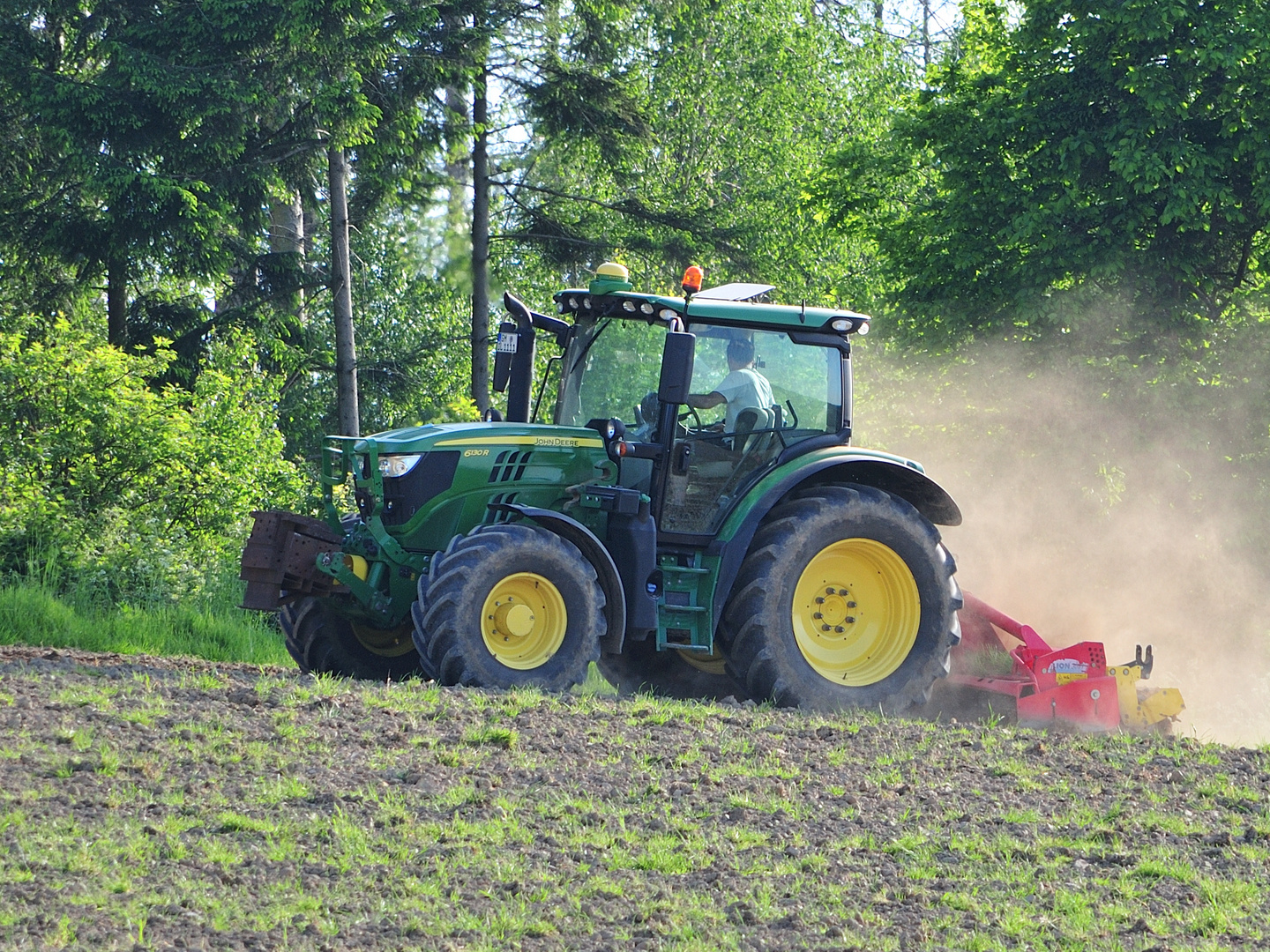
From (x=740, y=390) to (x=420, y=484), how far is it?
2.06 meters

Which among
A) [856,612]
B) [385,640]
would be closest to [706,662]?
[856,612]

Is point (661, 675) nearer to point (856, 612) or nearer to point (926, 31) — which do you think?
point (856, 612)

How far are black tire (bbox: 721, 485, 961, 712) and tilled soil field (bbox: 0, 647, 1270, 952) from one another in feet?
A: 2.60

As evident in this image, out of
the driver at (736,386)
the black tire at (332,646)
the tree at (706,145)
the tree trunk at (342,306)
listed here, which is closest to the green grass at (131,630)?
the black tire at (332,646)

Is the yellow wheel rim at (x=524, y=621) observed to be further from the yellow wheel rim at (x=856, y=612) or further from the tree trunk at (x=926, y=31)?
the tree trunk at (x=926, y=31)

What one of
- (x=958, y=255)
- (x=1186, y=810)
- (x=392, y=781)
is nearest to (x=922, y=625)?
(x=1186, y=810)

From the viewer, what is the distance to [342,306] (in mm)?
19562

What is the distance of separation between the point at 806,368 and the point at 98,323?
18.3 metres

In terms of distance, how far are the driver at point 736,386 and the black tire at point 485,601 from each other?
1.41 metres

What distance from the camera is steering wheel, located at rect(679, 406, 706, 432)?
29.5ft

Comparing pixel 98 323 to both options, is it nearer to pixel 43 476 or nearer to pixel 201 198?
pixel 201 198

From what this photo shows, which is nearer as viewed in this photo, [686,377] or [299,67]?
[686,377]

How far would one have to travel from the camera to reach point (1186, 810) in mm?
6637

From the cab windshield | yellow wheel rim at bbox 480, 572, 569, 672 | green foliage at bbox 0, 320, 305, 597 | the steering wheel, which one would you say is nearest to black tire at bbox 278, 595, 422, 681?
yellow wheel rim at bbox 480, 572, 569, 672
